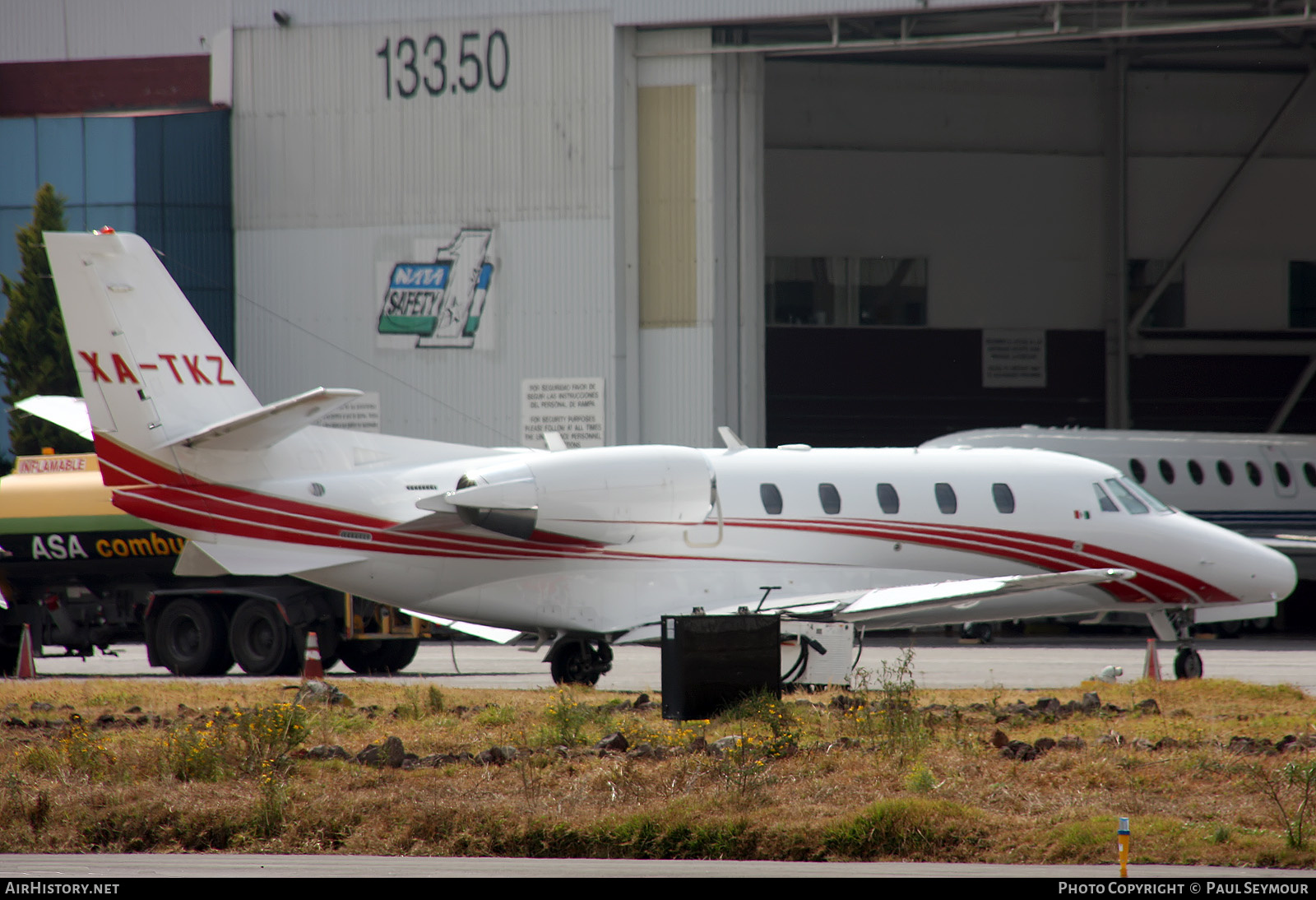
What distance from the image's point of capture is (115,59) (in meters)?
39.2

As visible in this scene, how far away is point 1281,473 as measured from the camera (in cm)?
3575

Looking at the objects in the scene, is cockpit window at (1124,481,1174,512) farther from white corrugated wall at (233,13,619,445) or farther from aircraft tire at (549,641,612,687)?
white corrugated wall at (233,13,619,445)

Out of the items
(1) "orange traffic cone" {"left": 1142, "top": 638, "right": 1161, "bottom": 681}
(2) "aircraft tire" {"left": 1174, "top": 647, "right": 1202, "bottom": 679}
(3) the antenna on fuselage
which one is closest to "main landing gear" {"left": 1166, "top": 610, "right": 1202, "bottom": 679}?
(2) "aircraft tire" {"left": 1174, "top": 647, "right": 1202, "bottom": 679}

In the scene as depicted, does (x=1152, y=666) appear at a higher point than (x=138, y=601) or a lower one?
lower

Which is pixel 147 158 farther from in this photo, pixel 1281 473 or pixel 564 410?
pixel 1281 473

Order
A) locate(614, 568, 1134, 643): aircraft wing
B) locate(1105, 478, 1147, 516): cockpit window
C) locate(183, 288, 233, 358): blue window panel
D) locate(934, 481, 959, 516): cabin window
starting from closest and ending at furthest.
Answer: locate(614, 568, 1134, 643): aircraft wing
locate(934, 481, 959, 516): cabin window
locate(1105, 478, 1147, 516): cockpit window
locate(183, 288, 233, 358): blue window panel

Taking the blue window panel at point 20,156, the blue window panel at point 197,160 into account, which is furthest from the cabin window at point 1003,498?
the blue window panel at point 20,156

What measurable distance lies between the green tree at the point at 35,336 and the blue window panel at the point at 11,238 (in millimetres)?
1307

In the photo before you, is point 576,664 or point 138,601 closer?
point 576,664

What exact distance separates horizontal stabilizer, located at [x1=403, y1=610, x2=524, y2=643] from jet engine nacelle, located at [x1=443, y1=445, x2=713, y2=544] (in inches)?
68.6

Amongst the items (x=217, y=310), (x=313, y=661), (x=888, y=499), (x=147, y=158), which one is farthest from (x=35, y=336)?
(x=888, y=499)

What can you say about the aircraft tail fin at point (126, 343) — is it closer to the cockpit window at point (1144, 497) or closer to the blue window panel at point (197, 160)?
the cockpit window at point (1144, 497)

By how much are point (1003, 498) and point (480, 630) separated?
7.10 meters

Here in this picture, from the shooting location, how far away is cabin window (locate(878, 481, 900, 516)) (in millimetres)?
20766
